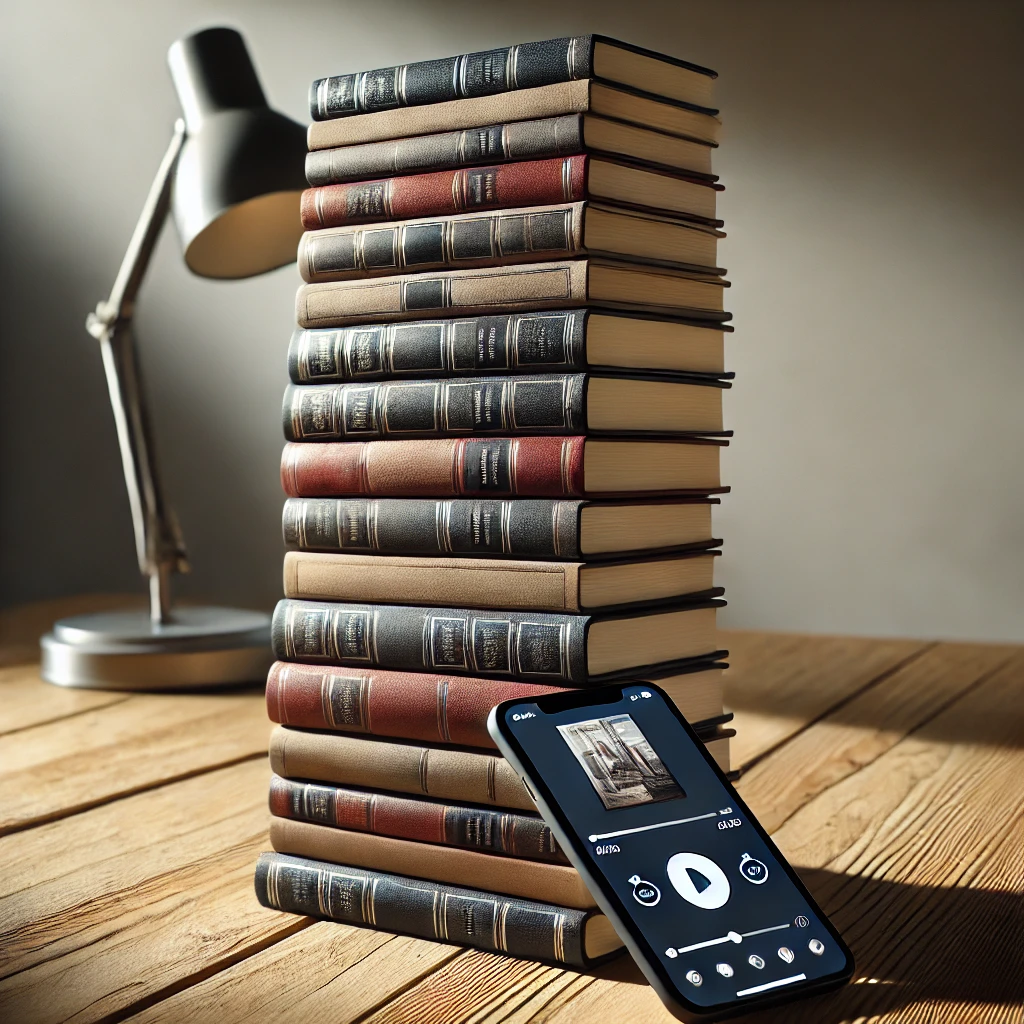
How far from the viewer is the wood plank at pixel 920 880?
2.09 ft

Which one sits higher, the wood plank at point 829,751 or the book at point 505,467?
the book at point 505,467

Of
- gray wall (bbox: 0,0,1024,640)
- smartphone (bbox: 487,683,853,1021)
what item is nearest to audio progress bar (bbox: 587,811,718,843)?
smartphone (bbox: 487,683,853,1021)

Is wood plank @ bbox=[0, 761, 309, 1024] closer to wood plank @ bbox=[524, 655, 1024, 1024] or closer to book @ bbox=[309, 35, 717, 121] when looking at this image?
wood plank @ bbox=[524, 655, 1024, 1024]

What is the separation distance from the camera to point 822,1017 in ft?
2.02

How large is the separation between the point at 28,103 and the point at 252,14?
51cm

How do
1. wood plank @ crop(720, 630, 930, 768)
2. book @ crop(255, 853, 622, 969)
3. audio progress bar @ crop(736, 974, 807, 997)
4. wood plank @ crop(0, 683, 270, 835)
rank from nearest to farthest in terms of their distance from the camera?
audio progress bar @ crop(736, 974, 807, 997) < book @ crop(255, 853, 622, 969) < wood plank @ crop(0, 683, 270, 835) < wood plank @ crop(720, 630, 930, 768)

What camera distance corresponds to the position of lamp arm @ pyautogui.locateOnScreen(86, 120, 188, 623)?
166cm

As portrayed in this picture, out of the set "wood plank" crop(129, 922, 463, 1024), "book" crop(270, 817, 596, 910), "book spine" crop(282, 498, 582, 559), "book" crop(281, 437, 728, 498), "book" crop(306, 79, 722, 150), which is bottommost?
"wood plank" crop(129, 922, 463, 1024)

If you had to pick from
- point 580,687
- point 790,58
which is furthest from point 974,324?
point 580,687

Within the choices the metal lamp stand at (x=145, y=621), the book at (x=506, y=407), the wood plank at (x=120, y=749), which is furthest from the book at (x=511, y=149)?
the metal lamp stand at (x=145, y=621)

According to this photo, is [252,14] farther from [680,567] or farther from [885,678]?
[680,567]

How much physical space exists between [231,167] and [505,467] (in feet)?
2.77

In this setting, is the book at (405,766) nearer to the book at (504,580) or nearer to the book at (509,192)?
the book at (504,580)

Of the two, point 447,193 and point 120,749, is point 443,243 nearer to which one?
point 447,193
